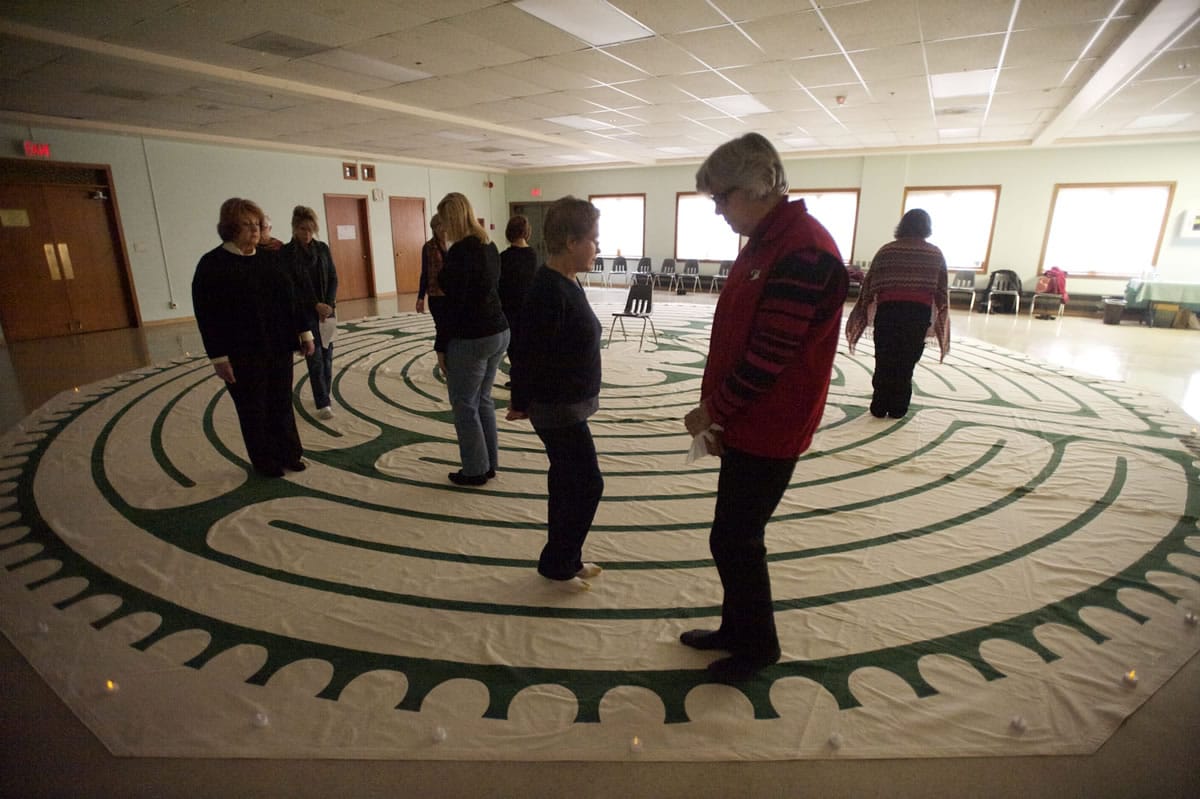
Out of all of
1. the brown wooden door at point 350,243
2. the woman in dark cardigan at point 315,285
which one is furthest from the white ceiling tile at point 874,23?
the brown wooden door at point 350,243

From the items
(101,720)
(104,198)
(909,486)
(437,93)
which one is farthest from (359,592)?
(104,198)

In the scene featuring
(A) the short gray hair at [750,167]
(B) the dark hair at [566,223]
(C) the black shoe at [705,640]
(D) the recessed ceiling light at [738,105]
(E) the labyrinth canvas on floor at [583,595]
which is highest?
(D) the recessed ceiling light at [738,105]

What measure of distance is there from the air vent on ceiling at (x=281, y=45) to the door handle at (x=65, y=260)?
525 centimetres

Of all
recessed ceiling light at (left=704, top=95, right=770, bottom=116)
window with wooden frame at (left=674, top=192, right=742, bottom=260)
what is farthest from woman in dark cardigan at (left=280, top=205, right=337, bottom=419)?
window with wooden frame at (left=674, top=192, right=742, bottom=260)

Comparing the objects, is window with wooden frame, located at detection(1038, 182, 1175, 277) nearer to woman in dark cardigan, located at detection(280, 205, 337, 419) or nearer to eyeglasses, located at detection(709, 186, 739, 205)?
woman in dark cardigan, located at detection(280, 205, 337, 419)

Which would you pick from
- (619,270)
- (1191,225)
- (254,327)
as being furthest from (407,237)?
(1191,225)

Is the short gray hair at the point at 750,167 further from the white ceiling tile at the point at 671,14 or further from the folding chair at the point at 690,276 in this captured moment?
the folding chair at the point at 690,276

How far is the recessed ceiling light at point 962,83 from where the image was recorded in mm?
5926

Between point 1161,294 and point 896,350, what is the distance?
8.18m

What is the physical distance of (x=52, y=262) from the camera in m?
8.02

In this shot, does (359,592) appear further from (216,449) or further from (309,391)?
(309,391)

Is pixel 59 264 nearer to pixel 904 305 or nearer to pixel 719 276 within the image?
pixel 904 305

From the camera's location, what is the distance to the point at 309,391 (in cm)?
508

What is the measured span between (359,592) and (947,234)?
12.6 metres
